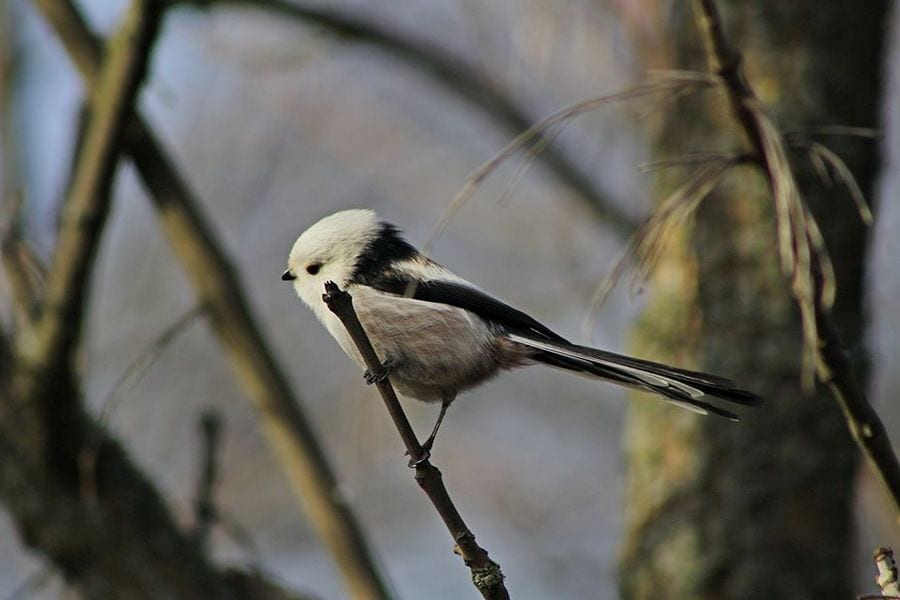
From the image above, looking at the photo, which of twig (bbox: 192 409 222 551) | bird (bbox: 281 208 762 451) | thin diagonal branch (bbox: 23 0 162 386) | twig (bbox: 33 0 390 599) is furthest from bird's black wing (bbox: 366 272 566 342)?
twig (bbox: 33 0 390 599)

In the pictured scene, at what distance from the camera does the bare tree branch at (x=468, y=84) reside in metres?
4.12

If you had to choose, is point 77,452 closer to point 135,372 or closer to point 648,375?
point 135,372

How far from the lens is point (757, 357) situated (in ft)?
10.0

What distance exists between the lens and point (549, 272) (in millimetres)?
6055

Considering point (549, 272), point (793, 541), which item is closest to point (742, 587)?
point (793, 541)

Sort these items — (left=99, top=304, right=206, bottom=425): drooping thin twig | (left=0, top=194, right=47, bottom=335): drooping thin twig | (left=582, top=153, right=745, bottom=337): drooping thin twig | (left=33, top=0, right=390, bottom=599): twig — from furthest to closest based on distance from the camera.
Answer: (left=33, top=0, right=390, bottom=599): twig
(left=0, top=194, right=47, bottom=335): drooping thin twig
(left=99, top=304, right=206, bottom=425): drooping thin twig
(left=582, top=153, right=745, bottom=337): drooping thin twig

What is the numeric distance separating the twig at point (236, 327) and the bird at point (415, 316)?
0.90 m

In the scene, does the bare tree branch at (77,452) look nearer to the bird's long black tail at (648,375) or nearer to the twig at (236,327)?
the twig at (236,327)

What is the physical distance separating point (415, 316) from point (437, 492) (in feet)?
1.92

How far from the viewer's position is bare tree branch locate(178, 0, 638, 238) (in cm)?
412

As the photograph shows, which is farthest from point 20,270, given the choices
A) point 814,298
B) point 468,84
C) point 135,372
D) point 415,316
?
point 814,298

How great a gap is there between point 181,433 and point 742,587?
3543 millimetres

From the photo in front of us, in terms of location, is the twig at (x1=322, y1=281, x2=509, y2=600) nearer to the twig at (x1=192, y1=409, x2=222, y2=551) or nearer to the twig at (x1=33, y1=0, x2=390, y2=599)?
the twig at (x1=192, y1=409, x2=222, y2=551)

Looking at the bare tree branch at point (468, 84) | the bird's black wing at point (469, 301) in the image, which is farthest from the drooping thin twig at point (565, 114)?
the bare tree branch at point (468, 84)
